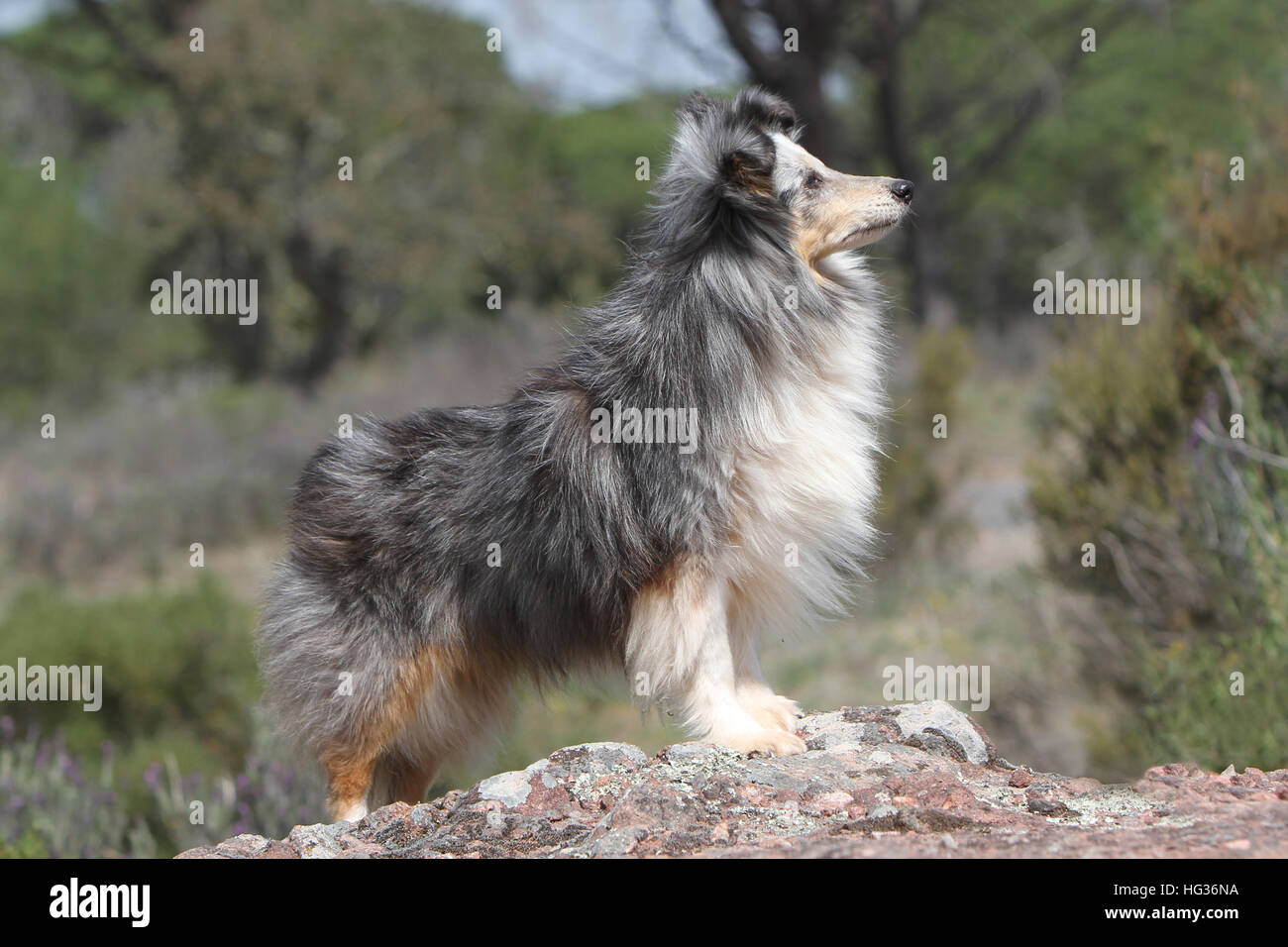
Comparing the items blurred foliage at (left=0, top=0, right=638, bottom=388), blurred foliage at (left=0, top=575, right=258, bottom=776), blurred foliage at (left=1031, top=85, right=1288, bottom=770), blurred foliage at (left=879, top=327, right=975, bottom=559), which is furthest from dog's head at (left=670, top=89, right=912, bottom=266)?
blurred foliage at (left=0, top=0, right=638, bottom=388)

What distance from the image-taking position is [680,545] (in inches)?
168

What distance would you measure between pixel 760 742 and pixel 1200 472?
12.0 ft

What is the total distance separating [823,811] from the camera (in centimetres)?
371

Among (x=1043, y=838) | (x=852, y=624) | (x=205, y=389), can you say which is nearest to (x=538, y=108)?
(x=205, y=389)

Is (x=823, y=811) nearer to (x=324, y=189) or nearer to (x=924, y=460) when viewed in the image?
(x=924, y=460)

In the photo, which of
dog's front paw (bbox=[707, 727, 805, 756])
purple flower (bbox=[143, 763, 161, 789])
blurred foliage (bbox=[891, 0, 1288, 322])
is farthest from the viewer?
blurred foliage (bbox=[891, 0, 1288, 322])

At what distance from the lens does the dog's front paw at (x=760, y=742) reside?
4.20 m

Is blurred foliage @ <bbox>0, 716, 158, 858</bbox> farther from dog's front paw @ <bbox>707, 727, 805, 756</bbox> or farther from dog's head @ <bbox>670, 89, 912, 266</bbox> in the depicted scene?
dog's head @ <bbox>670, 89, 912, 266</bbox>

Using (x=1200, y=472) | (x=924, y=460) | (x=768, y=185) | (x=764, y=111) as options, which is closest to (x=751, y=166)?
(x=768, y=185)

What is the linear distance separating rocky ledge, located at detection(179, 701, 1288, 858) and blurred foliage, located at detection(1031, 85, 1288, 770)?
189 centimetres

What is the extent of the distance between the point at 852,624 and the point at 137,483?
1044cm

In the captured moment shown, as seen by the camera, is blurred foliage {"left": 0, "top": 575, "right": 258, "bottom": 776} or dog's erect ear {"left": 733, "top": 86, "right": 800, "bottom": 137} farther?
blurred foliage {"left": 0, "top": 575, "right": 258, "bottom": 776}

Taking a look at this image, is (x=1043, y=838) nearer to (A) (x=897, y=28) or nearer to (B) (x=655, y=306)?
(B) (x=655, y=306)

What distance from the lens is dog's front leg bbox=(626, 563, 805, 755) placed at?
4.23 meters
